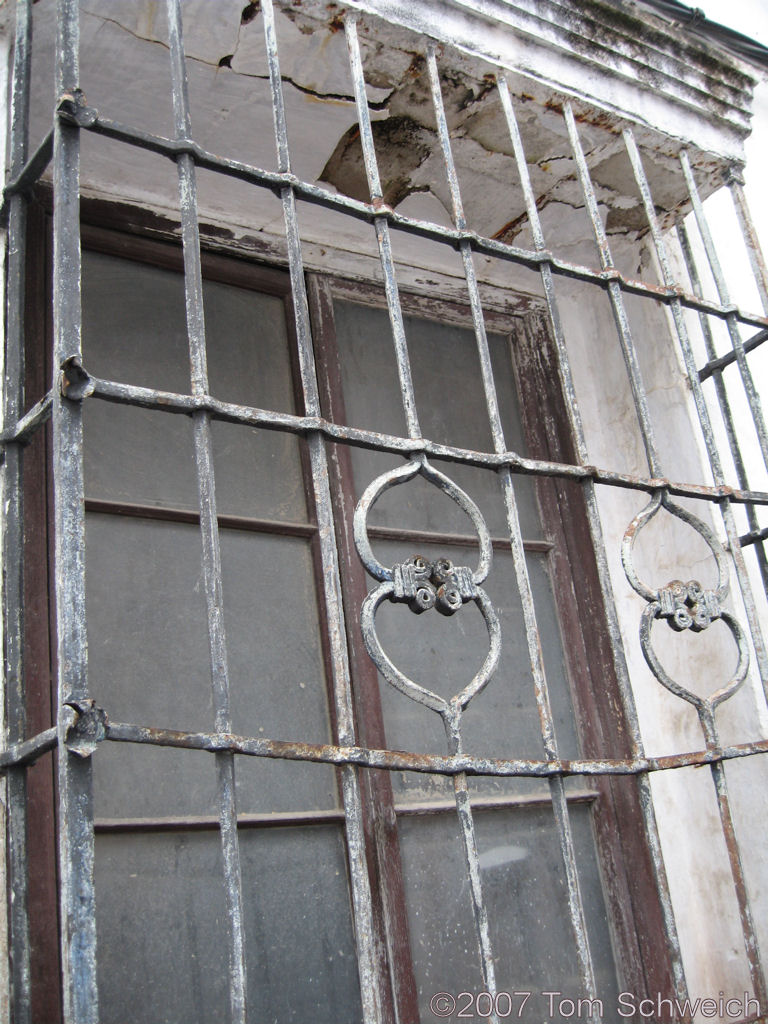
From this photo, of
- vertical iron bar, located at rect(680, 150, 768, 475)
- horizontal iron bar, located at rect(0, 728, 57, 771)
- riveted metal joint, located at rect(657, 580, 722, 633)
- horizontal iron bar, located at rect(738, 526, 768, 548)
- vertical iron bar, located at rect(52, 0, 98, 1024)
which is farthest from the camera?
horizontal iron bar, located at rect(738, 526, 768, 548)

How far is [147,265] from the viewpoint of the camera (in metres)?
1.99

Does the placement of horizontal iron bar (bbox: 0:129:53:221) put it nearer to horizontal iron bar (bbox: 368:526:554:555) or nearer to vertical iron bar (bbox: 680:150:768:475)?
horizontal iron bar (bbox: 368:526:554:555)

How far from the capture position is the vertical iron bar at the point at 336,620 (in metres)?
1.15

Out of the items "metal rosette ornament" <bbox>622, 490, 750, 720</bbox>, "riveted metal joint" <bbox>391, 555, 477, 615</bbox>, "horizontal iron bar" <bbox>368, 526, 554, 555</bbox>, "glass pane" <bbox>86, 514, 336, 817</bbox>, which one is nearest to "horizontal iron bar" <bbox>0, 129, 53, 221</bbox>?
"glass pane" <bbox>86, 514, 336, 817</bbox>

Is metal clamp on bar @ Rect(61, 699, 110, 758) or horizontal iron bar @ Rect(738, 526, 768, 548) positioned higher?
horizontal iron bar @ Rect(738, 526, 768, 548)

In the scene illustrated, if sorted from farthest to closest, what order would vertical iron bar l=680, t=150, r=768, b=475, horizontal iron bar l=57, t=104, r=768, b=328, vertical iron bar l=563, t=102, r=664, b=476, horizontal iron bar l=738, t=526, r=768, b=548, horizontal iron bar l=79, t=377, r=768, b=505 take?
1. horizontal iron bar l=738, t=526, r=768, b=548
2. vertical iron bar l=680, t=150, r=768, b=475
3. vertical iron bar l=563, t=102, r=664, b=476
4. horizontal iron bar l=57, t=104, r=768, b=328
5. horizontal iron bar l=79, t=377, r=768, b=505

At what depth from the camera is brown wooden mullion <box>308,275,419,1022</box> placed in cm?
164

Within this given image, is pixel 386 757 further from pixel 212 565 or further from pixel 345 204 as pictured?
pixel 345 204

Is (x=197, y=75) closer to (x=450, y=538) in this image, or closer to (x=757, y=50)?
(x=450, y=538)

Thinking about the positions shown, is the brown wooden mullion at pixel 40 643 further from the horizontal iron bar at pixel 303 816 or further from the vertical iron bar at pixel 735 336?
the vertical iron bar at pixel 735 336

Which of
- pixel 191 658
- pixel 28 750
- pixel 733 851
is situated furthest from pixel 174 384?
pixel 733 851

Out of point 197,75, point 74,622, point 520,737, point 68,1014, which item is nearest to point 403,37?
point 197,75

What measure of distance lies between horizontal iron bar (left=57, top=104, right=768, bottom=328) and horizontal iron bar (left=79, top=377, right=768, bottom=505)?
1.09 feet

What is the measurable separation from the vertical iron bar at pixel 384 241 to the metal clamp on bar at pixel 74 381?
0.45 meters
